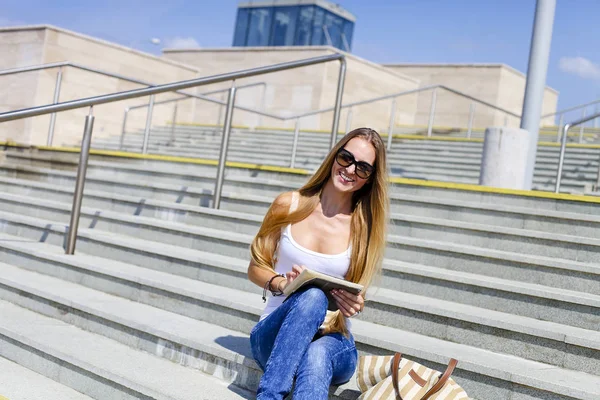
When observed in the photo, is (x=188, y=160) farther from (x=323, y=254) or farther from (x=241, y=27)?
(x=241, y=27)

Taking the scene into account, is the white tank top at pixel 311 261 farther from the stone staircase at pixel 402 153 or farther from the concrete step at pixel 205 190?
the stone staircase at pixel 402 153

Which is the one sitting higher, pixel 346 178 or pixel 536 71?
pixel 536 71

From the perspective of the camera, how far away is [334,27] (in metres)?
34.9

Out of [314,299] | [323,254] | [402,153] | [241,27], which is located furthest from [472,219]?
[241,27]

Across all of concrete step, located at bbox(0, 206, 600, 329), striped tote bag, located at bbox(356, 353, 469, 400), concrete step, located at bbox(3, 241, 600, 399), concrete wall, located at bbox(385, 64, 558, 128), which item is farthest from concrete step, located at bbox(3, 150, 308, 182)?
concrete wall, located at bbox(385, 64, 558, 128)

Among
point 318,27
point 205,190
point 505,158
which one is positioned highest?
point 318,27

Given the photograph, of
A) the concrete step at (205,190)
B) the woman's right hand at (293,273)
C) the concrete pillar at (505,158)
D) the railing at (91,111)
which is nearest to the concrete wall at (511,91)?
the concrete pillar at (505,158)

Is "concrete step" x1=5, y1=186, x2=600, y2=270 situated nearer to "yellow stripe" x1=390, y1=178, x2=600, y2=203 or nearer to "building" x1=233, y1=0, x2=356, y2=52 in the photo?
"yellow stripe" x1=390, y1=178, x2=600, y2=203

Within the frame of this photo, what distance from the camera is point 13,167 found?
287 inches

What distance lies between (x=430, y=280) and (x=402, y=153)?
610cm

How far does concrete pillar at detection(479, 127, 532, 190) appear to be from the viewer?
645 cm

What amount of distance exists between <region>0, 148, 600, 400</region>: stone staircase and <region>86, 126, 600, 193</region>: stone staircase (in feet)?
8.65

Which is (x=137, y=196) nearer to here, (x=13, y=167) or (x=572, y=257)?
(x=13, y=167)

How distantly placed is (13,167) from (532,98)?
5.07 metres
